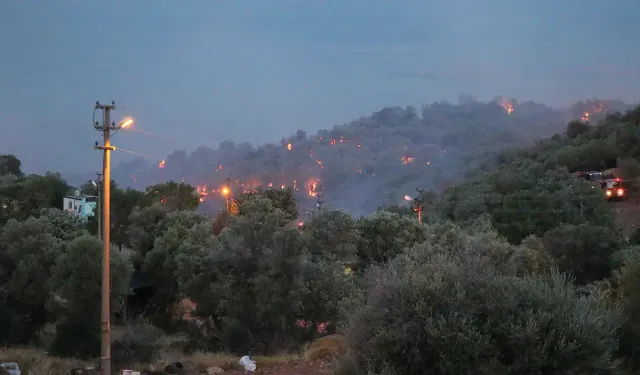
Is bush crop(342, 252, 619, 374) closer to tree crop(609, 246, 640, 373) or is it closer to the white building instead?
tree crop(609, 246, 640, 373)

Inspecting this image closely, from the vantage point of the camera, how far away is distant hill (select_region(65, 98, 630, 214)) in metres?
93.5

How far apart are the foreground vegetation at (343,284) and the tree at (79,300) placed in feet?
0.13

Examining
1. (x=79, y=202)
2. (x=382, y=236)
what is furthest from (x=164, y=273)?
(x=79, y=202)

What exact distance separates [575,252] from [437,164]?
76620 mm

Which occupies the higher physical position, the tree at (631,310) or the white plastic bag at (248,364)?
the tree at (631,310)

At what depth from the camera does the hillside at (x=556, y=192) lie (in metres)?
44.8

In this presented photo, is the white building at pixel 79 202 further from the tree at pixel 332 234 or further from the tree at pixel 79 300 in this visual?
the tree at pixel 79 300

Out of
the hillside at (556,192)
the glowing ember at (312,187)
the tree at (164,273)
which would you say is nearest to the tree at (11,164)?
the glowing ember at (312,187)

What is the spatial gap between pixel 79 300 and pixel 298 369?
8564 mm

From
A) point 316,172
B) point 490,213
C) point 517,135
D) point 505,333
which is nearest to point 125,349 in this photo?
point 505,333

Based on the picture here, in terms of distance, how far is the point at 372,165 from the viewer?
4587 inches

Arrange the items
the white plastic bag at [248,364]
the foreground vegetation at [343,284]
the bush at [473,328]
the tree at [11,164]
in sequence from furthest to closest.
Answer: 1. the tree at [11,164]
2. the white plastic bag at [248,364]
3. the foreground vegetation at [343,284]
4. the bush at [473,328]

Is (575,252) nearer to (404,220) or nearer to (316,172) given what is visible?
(404,220)

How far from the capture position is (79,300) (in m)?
18.4
